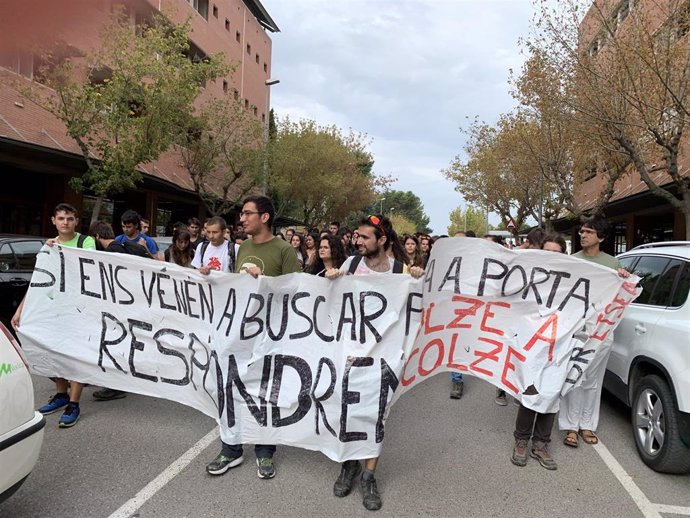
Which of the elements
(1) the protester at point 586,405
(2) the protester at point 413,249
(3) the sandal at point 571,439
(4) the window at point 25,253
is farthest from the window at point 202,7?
(3) the sandal at point 571,439

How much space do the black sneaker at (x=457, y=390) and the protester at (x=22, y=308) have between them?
3639 millimetres

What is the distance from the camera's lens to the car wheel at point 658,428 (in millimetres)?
3418

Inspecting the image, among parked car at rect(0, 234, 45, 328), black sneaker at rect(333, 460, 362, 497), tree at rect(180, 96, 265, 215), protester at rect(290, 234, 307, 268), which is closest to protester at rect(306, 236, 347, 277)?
black sneaker at rect(333, 460, 362, 497)

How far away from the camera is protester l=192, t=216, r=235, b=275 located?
4.88 meters

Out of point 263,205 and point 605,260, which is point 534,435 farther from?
point 263,205

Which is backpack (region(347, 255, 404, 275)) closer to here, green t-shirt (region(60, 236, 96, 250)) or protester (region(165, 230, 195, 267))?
green t-shirt (region(60, 236, 96, 250))

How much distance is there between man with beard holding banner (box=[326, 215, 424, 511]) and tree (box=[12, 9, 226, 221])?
1048cm

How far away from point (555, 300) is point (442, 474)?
1.57 metres

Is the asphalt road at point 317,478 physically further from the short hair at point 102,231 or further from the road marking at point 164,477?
the short hair at point 102,231

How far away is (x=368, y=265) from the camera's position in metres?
3.65

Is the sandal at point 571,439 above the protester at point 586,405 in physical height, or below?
below

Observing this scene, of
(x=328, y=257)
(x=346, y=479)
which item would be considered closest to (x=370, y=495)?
(x=346, y=479)

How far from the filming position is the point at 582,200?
29.2 metres

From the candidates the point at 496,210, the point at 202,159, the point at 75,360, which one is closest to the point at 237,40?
the point at 202,159
